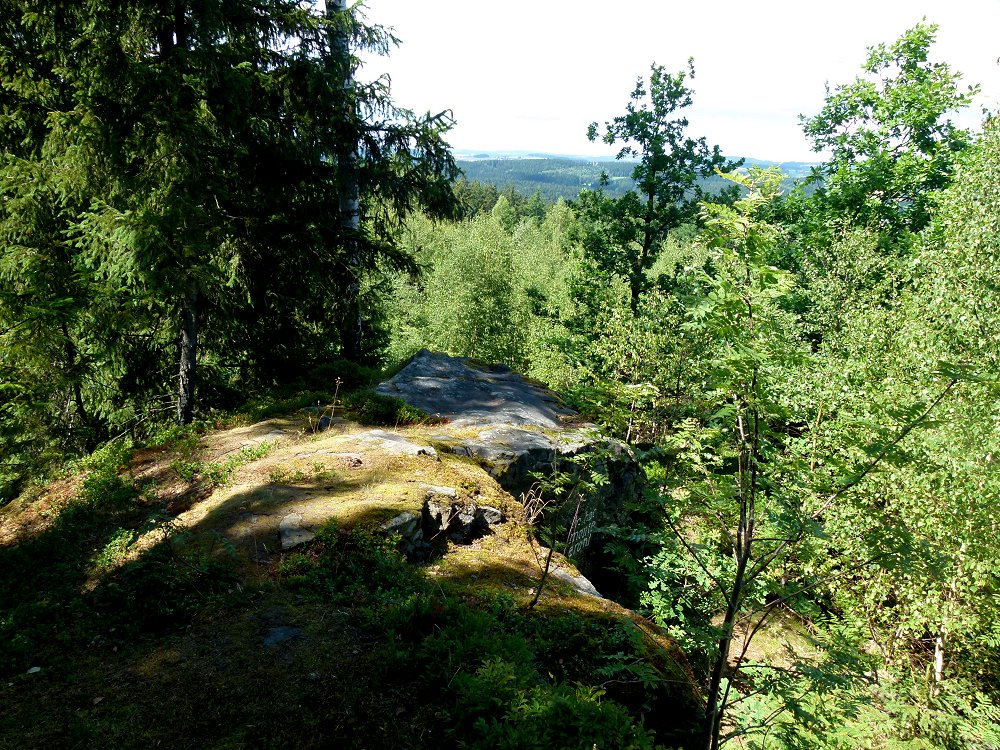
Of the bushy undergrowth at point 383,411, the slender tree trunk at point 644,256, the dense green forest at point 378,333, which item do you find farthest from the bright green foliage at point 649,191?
the bushy undergrowth at point 383,411

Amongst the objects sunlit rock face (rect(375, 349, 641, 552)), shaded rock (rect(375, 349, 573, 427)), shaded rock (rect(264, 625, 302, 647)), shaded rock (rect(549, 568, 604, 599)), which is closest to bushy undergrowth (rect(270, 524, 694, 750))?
shaded rock (rect(264, 625, 302, 647))

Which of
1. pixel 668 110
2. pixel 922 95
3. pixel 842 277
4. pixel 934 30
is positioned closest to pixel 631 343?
pixel 842 277

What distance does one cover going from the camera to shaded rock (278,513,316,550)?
574 centimetres

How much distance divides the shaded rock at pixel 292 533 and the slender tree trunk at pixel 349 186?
6019 millimetres

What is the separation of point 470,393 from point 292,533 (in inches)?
245

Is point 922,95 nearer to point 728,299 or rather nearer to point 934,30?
point 934,30

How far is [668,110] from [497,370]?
1080 cm

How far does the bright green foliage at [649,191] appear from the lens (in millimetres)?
17750

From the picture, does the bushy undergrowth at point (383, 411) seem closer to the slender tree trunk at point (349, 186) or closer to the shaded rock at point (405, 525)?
the slender tree trunk at point (349, 186)

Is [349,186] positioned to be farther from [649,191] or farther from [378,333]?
[649,191]

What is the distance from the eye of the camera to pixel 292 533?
5824mm

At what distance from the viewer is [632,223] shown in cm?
1873

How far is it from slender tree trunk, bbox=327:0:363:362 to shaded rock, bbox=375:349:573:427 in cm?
187

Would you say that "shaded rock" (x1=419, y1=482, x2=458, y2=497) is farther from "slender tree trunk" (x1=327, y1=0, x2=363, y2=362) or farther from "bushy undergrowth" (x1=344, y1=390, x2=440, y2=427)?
"slender tree trunk" (x1=327, y1=0, x2=363, y2=362)
